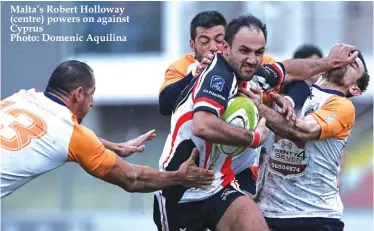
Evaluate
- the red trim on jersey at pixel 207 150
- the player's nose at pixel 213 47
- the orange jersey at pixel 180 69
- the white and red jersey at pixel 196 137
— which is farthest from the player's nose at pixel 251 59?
the orange jersey at pixel 180 69

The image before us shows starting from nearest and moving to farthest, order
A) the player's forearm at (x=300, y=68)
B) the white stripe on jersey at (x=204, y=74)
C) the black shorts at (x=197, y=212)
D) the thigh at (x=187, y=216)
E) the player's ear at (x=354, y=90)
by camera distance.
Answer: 1. the white stripe on jersey at (x=204, y=74)
2. the black shorts at (x=197, y=212)
3. the thigh at (x=187, y=216)
4. the player's ear at (x=354, y=90)
5. the player's forearm at (x=300, y=68)

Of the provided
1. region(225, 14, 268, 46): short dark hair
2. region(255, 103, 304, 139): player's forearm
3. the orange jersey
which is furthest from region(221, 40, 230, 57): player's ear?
the orange jersey

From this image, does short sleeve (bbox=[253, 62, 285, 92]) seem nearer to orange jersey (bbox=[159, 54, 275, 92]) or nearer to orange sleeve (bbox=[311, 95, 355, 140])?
orange sleeve (bbox=[311, 95, 355, 140])

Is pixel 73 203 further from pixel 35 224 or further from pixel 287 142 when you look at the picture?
pixel 287 142

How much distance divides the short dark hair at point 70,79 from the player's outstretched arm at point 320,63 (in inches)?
60.4

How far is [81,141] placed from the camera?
7312 mm

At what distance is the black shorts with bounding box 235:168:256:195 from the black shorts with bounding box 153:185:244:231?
328 millimetres

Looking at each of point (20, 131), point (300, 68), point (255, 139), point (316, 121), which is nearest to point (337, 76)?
point (300, 68)

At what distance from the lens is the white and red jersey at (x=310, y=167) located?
7820 mm

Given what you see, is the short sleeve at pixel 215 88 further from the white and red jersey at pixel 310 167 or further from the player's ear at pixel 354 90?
the player's ear at pixel 354 90

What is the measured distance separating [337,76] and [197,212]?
1446 mm

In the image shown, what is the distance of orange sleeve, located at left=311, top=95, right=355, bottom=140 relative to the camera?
7699mm

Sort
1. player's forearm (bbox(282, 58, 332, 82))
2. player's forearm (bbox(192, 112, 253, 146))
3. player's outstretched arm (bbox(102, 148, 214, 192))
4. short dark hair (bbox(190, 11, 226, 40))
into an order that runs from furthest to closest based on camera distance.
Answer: short dark hair (bbox(190, 11, 226, 40)) → player's forearm (bbox(282, 58, 332, 82)) → player's outstretched arm (bbox(102, 148, 214, 192)) → player's forearm (bbox(192, 112, 253, 146))

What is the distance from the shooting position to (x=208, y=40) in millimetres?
8984
